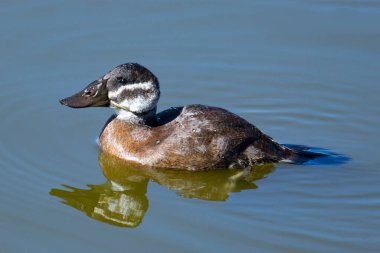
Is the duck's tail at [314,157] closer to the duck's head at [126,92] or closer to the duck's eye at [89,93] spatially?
the duck's head at [126,92]

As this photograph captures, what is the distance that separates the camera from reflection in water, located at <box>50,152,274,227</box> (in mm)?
10352

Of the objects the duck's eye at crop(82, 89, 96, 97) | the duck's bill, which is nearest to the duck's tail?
the duck's bill

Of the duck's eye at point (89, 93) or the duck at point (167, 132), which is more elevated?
the duck's eye at point (89, 93)

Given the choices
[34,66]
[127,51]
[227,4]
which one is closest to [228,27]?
[227,4]

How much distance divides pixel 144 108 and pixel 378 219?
3.22 metres

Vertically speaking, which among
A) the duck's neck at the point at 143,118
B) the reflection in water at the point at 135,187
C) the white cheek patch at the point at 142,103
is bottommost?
the reflection in water at the point at 135,187

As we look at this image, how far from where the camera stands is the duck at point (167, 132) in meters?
11.1

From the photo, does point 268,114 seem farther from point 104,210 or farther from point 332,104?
point 104,210

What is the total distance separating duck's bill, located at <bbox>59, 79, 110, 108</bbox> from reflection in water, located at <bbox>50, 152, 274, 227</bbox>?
2.16 feet

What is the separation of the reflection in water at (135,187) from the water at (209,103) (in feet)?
0.08

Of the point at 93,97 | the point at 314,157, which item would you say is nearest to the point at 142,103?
the point at 93,97

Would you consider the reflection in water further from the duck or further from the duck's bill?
the duck's bill

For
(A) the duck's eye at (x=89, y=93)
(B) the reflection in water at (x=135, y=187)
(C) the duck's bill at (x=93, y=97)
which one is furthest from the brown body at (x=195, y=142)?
(A) the duck's eye at (x=89, y=93)

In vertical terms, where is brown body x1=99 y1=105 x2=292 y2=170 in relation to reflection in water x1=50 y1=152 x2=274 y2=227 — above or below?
above
